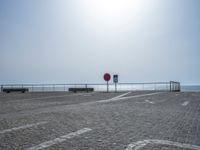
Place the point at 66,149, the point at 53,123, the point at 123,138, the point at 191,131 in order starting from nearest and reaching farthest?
1. the point at 66,149
2. the point at 123,138
3. the point at 191,131
4. the point at 53,123

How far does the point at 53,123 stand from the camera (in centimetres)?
705

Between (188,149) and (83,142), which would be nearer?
(188,149)

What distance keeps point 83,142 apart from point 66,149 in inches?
21.8

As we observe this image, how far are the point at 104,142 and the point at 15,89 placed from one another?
33.9m

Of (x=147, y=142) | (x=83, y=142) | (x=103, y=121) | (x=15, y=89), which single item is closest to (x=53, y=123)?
(x=103, y=121)

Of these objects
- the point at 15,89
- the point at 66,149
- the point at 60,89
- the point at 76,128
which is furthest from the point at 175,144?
the point at 15,89

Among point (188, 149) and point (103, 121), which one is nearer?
point (188, 149)

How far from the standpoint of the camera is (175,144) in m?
4.77

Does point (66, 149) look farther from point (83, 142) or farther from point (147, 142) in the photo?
point (147, 142)

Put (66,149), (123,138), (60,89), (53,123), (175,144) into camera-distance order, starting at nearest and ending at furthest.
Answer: (66,149) < (175,144) < (123,138) < (53,123) < (60,89)

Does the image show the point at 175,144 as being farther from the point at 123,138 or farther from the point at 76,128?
the point at 76,128

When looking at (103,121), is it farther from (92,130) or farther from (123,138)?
(123,138)

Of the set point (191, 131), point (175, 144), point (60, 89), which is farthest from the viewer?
point (60, 89)

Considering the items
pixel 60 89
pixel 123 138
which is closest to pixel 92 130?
pixel 123 138
